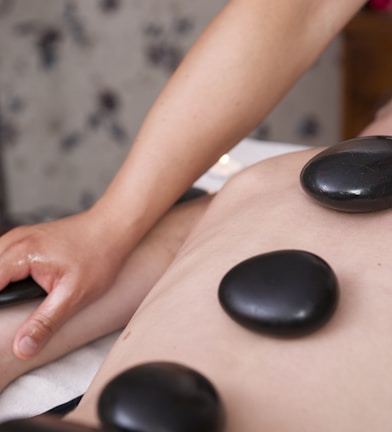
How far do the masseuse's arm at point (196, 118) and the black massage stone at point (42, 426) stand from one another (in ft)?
1.42

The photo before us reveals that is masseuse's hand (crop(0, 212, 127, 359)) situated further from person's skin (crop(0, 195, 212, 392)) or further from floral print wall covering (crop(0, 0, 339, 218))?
floral print wall covering (crop(0, 0, 339, 218))

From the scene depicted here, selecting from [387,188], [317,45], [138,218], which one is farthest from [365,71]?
[387,188]

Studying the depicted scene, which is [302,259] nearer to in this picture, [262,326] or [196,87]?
[262,326]

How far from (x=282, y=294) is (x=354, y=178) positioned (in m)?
0.18

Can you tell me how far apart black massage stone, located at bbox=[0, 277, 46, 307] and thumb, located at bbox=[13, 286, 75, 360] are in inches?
0.6

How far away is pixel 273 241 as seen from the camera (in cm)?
65

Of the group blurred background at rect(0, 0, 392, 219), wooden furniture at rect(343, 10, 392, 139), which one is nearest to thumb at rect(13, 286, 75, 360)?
blurred background at rect(0, 0, 392, 219)

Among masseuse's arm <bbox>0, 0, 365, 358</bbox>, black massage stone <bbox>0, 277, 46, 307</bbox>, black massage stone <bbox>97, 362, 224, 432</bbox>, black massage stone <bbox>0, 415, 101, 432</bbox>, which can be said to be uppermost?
black massage stone <bbox>0, 415, 101, 432</bbox>

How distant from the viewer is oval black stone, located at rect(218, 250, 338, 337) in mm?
523

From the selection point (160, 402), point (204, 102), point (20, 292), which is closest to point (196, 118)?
point (204, 102)

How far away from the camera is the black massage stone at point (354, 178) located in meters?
0.66

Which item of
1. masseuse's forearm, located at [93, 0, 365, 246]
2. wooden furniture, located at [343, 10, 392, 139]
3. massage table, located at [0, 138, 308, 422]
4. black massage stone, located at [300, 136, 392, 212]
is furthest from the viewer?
wooden furniture, located at [343, 10, 392, 139]

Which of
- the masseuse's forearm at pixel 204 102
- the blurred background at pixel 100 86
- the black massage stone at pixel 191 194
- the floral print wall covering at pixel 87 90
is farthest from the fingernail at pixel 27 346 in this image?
the floral print wall covering at pixel 87 90

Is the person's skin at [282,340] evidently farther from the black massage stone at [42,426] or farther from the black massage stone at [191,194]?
the black massage stone at [191,194]
